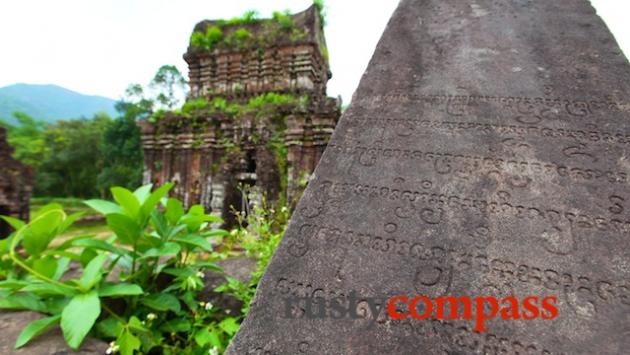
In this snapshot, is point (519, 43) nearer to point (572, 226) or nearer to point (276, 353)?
point (572, 226)

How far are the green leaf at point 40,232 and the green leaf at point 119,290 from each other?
0.45 metres

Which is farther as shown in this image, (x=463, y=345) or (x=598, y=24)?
(x=598, y=24)

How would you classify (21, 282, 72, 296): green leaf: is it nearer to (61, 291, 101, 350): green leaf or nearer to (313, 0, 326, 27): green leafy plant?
(61, 291, 101, 350): green leaf

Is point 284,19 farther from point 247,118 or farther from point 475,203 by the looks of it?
point 475,203

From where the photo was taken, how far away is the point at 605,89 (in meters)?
1.67

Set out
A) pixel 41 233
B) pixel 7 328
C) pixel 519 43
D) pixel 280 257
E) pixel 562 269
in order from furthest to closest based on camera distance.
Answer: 1. pixel 519 43
2. pixel 41 233
3. pixel 7 328
4. pixel 280 257
5. pixel 562 269

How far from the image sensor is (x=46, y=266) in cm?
Answer: 166

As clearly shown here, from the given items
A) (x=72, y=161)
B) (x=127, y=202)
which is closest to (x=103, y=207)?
(x=127, y=202)

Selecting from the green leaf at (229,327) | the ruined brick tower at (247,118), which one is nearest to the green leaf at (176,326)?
the green leaf at (229,327)

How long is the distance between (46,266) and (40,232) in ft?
0.63

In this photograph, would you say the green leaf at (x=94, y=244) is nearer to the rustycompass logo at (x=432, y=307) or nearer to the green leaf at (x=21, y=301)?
the green leaf at (x=21, y=301)

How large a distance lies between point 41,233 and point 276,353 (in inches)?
58.2

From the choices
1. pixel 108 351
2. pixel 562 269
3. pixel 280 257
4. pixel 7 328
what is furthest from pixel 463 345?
pixel 7 328

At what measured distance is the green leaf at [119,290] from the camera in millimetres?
1577
